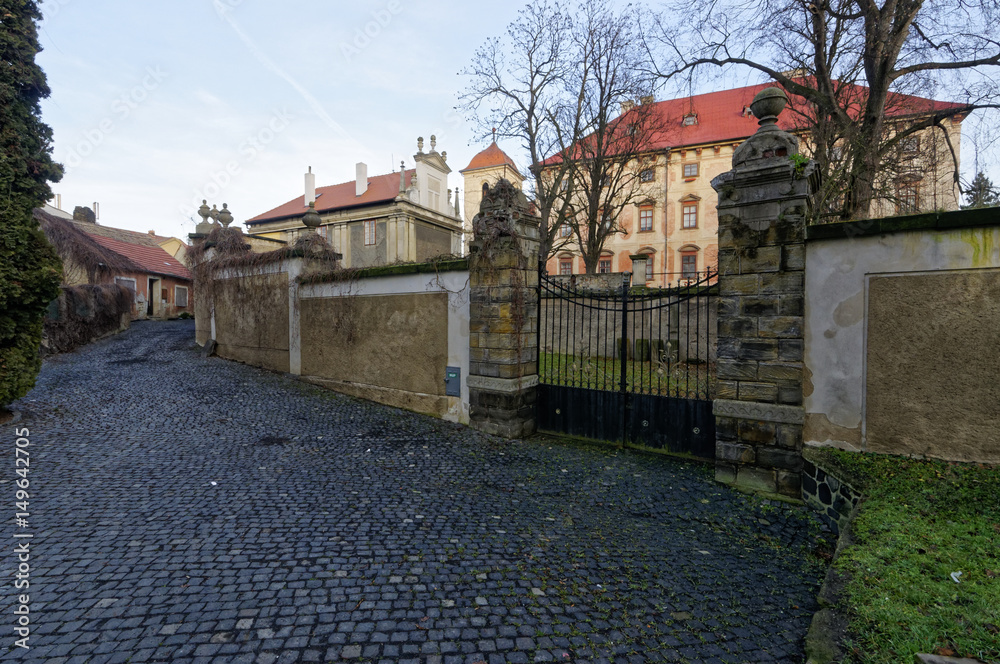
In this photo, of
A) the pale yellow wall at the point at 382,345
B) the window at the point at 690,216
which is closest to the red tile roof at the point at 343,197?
the window at the point at 690,216

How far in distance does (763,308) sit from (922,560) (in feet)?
8.70

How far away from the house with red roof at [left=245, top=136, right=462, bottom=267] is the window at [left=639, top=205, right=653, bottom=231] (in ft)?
48.0

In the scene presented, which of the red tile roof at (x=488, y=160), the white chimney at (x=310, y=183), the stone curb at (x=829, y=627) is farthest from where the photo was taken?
the red tile roof at (x=488, y=160)

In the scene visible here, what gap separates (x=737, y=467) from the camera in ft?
17.0

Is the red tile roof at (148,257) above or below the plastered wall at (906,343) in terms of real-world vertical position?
above

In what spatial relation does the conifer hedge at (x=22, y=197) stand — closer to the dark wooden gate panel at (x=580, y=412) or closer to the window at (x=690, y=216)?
the dark wooden gate panel at (x=580, y=412)

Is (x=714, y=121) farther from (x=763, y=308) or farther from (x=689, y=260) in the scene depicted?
(x=763, y=308)

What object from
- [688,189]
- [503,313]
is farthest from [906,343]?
[688,189]

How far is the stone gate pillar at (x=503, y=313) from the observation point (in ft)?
22.8

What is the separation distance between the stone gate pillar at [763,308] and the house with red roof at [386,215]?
90.1ft

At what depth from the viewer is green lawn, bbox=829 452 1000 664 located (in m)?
2.33

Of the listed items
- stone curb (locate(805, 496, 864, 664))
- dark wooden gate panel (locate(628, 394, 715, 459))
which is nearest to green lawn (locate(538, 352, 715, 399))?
dark wooden gate panel (locate(628, 394, 715, 459))

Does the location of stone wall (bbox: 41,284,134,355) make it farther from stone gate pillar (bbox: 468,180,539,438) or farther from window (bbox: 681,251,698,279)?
window (bbox: 681,251,698,279)

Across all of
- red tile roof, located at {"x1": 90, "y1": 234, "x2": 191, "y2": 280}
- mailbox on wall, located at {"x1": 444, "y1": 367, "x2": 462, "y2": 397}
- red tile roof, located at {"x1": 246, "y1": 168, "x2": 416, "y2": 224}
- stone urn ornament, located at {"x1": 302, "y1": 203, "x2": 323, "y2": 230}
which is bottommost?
mailbox on wall, located at {"x1": 444, "y1": 367, "x2": 462, "y2": 397}
